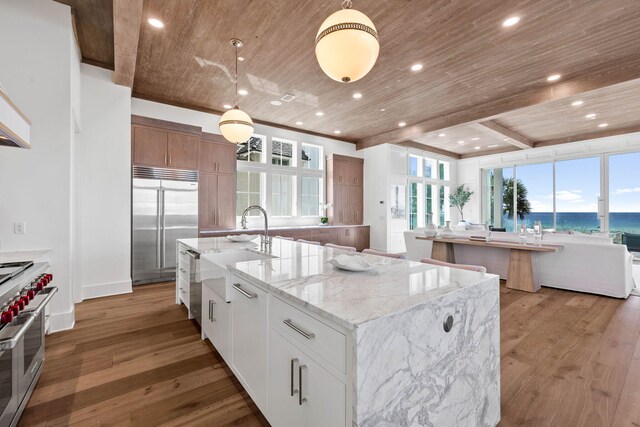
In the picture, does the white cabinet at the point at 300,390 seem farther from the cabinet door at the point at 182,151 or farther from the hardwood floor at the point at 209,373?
the cabinet door at the point at 182,151

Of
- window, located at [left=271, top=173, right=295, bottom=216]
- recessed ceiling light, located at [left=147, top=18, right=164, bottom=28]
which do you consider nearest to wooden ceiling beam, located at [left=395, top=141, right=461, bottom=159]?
window, located at [left=271, top=173, right=295, bottom=216]

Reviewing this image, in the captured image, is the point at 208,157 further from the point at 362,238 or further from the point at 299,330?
the point at 299,330

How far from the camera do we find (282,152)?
6605 mm

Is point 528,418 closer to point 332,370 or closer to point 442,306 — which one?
point 442,306

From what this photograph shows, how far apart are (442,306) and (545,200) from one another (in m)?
9.11

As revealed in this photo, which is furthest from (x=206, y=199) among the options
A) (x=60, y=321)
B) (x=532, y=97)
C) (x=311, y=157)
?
(x=532, y=97)

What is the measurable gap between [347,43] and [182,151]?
12.5 feet

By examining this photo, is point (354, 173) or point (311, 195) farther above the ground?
A: point (354, 173)

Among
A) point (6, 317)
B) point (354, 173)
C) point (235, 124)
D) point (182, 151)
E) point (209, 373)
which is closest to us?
point (6, 317)

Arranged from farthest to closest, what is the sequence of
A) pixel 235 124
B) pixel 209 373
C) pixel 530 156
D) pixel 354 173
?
pixel 530 156
pixel 354 173
pixel 235 124
pixel 209 373

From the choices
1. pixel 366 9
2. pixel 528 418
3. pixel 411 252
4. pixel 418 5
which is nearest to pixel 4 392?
pixel 528 418

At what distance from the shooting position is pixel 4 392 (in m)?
1.34

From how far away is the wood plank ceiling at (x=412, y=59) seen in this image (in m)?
2.71

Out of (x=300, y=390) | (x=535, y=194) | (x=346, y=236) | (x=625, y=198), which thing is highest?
(x=535, y=194)
